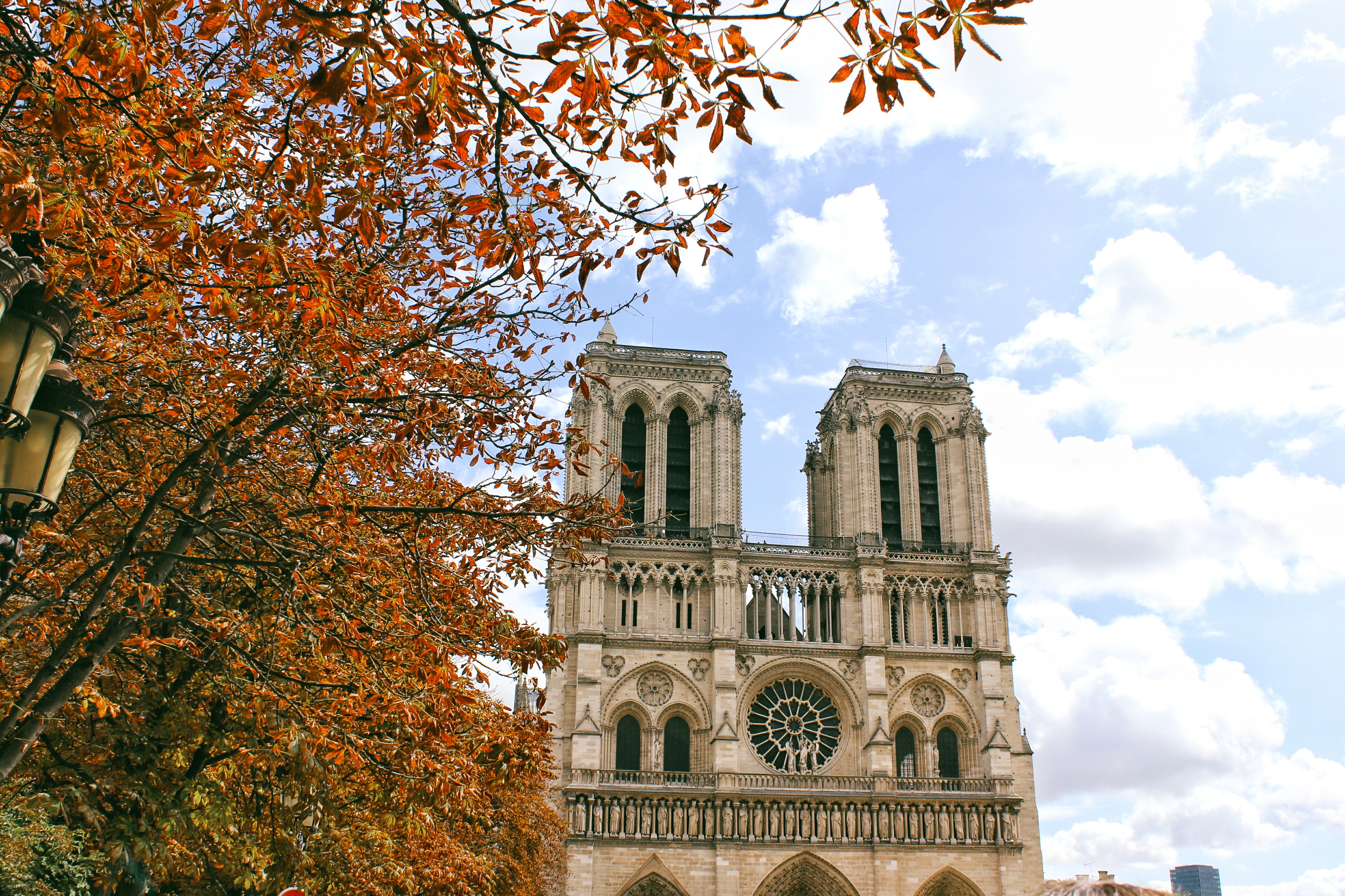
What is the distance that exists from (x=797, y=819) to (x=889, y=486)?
1338 centimetres

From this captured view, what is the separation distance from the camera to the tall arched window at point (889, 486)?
131ft

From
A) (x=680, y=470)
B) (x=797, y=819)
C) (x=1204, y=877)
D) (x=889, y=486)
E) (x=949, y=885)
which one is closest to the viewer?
(x=797, y=819)

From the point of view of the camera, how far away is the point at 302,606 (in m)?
6.84

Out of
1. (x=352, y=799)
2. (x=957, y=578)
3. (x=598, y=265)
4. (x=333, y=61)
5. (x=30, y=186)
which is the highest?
(x=957, y=578)

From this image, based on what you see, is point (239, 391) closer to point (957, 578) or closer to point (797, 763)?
point (797, 763)

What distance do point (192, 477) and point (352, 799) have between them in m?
5.58

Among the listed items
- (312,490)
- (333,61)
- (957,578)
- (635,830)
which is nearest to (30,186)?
(333,61)

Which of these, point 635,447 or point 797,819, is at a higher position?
point 635,447

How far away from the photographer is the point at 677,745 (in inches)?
1390

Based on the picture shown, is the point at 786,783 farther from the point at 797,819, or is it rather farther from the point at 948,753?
the point at 948,753

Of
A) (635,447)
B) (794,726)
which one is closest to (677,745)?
(794,726)

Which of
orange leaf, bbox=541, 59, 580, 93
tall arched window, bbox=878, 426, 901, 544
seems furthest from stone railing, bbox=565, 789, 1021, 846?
orange leaf, bbox=541, 59, 580, 93

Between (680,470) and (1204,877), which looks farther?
(1204,877)

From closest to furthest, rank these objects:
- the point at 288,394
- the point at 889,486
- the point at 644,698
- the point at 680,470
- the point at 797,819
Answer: the point at 288,394 → the point at 797,819 → the point at 644,698 → the point at 680,470 → the point at 889,486
